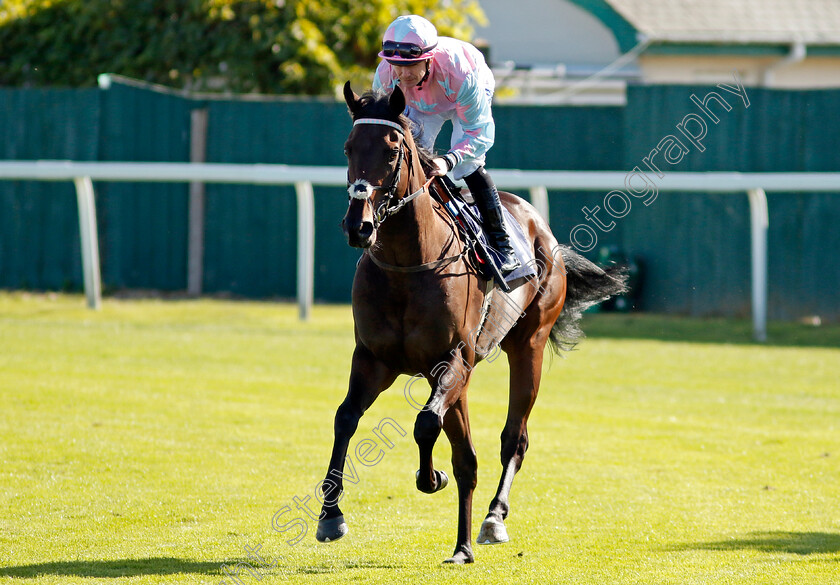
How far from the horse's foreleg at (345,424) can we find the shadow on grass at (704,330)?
6922 millimetres

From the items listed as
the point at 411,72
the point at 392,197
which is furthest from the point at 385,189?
the point at 411,72

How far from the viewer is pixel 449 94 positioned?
5.04 metres

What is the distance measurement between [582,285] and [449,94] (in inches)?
87.8

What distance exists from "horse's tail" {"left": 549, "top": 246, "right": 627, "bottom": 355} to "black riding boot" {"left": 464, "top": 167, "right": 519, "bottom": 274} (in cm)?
127

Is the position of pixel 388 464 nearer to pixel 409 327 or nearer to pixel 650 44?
pixel 409 327

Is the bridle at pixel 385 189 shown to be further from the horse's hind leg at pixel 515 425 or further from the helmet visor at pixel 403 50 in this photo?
the horse's hind leg at pixel 515 425

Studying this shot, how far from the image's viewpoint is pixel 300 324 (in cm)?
1173

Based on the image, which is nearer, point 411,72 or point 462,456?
point 411,72

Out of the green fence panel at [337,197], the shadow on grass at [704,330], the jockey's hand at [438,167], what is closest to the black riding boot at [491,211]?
the jockey's hand at [438,167]

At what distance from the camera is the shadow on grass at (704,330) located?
11328 millimetres

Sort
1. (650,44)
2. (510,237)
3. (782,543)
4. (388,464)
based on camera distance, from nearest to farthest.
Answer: (782,543) < (510,237) < (388,464) < (650,44)

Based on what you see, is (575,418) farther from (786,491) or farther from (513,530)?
(513,530)

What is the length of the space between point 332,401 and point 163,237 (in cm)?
652

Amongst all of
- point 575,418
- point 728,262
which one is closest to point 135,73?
point 728,262
